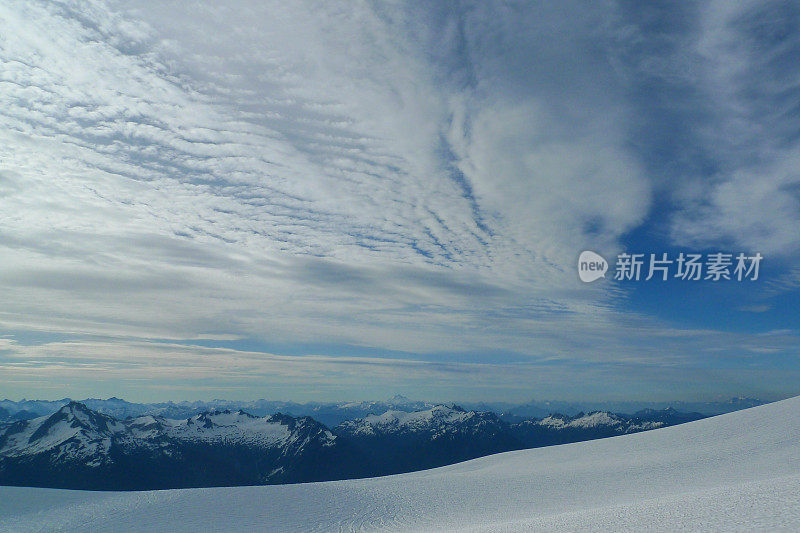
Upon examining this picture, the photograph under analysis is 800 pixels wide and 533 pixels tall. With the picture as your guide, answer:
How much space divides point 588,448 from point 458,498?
25.5 metres

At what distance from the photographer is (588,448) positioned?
189 ft

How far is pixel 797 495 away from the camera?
18.7 m

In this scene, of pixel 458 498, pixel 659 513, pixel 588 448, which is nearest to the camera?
pixel 659 513

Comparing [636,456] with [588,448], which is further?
[588,448]

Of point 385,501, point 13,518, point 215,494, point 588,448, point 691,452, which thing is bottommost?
point 13,518

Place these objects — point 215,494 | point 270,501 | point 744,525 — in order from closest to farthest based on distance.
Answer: point 744,525 < point 270,501 < point 215,494

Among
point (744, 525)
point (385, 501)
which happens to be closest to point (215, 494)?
point (385, 501)

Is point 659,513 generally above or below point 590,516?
above

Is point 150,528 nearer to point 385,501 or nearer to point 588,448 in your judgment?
point 385,501

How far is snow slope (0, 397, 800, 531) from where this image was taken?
72.2ft

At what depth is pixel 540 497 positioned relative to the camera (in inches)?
1454

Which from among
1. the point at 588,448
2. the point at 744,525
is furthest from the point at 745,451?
the point at 744,525

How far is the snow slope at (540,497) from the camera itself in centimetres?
2202

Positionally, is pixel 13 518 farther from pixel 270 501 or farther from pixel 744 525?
pixel 744 525
